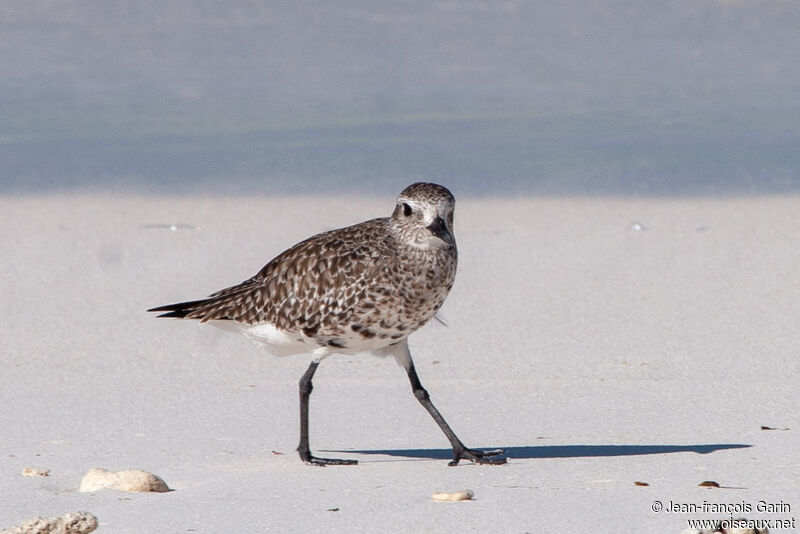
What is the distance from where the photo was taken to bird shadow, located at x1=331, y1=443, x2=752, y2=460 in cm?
696

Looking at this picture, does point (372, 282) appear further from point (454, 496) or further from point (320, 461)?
point (454, 496)

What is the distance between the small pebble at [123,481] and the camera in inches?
240

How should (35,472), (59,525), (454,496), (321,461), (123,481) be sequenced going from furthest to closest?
1. (321,461)
2. (35,472)
3. (123,481)
4. (454,496)
5. (59,525)

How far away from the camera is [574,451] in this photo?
705 cm

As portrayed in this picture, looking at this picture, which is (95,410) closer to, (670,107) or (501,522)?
(501,522)

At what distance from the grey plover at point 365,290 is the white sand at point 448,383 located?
0.57 m

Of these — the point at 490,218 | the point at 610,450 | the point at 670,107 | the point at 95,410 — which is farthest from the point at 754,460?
the point at 670,107

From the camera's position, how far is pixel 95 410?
7.93m

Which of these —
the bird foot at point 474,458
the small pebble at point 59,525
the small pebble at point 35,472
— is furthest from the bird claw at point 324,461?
the small pebble at point 59,525

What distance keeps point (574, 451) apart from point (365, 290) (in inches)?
54.8

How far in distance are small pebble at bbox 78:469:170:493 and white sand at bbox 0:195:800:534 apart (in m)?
0.07

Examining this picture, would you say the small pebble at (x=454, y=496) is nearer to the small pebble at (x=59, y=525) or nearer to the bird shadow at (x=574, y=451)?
the bird shadow at (x=574, y=451)

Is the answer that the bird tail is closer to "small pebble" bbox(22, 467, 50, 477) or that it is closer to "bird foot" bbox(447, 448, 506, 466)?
"small pebble" bbox(22, 467, 50, 477)

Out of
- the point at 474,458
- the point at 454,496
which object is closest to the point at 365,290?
the point at 474,458
